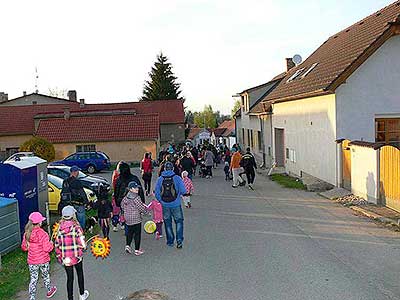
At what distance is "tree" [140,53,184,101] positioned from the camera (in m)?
71.3

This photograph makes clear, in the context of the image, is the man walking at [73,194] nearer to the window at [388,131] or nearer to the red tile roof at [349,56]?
the red tile roof at [349,56]

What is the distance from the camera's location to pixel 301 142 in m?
24.4

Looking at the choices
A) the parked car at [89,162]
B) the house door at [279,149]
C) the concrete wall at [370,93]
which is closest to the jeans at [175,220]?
the concrete wall at [370,93]

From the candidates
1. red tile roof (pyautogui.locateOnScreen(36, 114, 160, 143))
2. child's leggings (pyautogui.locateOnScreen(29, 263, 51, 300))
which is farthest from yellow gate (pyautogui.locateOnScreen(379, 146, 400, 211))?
red tile roof (pyautogui.locateOnScreen(36, 114, 160, 143))

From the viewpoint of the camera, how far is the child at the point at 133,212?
1026 cm

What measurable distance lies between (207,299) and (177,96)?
65.5 m

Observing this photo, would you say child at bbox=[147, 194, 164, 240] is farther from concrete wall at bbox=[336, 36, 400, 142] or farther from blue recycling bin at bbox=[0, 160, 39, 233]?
concrete wall at bbox=[336, 36, 400, 142]

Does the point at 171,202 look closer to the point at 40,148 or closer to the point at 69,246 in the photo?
the point at 69,246

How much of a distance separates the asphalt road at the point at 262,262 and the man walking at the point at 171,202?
289 mm

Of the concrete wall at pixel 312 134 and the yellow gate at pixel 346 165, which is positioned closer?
the yellow gate at pixel 346 165

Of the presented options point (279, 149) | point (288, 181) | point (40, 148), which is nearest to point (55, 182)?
point (288, 181)

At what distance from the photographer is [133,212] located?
1025 cm

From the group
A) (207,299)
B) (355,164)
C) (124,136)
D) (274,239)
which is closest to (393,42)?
(355,164)

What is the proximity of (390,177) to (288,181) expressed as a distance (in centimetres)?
1036
